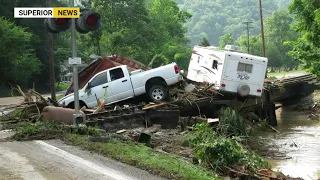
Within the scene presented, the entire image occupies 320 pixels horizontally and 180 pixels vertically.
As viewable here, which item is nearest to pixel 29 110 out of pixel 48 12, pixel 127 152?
pixel 48 12

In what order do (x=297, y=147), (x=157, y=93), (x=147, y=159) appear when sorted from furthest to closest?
(x=157, y=93) → (x=297, y=147) → (x=147, y=159)

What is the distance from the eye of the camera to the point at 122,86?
63.2 ft

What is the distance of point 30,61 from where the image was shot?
45875mm

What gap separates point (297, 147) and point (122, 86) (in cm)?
759

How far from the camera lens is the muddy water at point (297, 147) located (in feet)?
43.4

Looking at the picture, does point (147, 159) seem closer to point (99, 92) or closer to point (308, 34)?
point (99, 92)

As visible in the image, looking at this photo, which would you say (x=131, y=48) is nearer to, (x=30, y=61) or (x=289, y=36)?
(x=30, y=61)

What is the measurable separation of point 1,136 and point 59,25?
340 cm

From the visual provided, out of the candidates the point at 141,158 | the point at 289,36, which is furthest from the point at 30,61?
the point at 289,36

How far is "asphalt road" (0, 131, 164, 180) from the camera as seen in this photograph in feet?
24.2

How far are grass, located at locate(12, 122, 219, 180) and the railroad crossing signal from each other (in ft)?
8.59

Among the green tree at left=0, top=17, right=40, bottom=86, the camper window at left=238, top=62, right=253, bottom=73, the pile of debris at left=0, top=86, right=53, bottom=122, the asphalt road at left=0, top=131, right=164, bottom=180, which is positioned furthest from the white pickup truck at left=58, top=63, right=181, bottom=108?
the green tree at left=0, top=17, right=40, bottom=86

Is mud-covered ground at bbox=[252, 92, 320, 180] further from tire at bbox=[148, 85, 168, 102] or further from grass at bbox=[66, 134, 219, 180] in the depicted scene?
grass at bbox=[66, 134, 219, 180]

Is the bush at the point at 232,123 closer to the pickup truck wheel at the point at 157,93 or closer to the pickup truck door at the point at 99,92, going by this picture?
the pickup truck wheel at the point at 157,93
